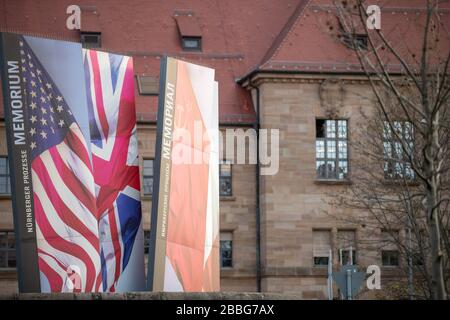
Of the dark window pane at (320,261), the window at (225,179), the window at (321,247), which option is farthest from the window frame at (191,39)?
the dark window pane at (320,261)

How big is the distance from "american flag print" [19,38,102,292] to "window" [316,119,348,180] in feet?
68.3

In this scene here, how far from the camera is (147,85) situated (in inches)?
1916

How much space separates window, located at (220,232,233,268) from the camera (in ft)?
159

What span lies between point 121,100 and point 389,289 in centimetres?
1475

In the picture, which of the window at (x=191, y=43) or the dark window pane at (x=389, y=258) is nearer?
the dark window pane at (x=389, y=258)

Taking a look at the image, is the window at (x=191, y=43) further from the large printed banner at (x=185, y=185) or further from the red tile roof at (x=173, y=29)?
the large printed banner at (x=185, y=185)

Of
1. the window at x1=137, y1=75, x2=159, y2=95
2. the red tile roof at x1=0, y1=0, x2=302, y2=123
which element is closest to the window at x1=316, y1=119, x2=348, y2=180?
the red tile roof at x1=0, y1=0, x2=302, y2=123

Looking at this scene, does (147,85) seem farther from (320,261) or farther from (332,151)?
(320,261)

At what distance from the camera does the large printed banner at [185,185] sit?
94.3 feet

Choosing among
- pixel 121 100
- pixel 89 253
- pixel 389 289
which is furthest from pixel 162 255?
pixel 389 289

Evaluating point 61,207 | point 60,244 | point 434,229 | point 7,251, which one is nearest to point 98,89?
point 61,207

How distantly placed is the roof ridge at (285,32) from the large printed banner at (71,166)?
18.5 m

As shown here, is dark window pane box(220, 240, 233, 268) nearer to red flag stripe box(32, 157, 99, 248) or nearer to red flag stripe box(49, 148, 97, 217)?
red flag stripe box(49, 148, 97, 217)

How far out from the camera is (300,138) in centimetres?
4803
